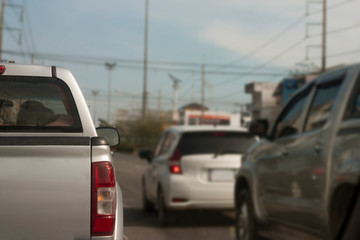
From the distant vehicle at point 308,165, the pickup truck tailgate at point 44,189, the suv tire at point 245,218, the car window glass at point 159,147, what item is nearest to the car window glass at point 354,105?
the distant vehicle at point 308,165

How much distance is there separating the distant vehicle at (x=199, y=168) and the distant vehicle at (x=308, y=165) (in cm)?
200

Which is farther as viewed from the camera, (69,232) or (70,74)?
(70,74)

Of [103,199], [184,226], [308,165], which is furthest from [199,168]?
[103,199]

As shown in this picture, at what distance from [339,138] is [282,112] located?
1.99m

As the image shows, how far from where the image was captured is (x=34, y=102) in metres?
4.03

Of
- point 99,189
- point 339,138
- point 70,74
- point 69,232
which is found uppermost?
point 70,74

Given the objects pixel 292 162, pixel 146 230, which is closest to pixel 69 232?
pixel 292 162

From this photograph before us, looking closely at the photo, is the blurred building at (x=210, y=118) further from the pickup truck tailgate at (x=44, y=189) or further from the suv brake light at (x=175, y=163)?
the pickup truck tailgate at (x=44, y=189)

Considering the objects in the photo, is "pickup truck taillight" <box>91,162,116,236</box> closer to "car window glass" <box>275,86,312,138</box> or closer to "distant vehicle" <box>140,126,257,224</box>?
"car window glass" <box>275,86,312,138</box>

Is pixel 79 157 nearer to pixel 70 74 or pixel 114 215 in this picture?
pixel 114 215

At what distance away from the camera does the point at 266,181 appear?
20.0 ft

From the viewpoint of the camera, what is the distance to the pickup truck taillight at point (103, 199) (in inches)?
129

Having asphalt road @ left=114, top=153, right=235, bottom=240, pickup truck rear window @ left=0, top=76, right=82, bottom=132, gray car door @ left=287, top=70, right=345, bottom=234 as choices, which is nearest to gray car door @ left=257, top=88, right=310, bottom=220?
gray car door @ left=287, top=70, right=345, bottom=234

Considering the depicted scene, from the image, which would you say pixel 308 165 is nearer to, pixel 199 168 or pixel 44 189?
pixel 44 189
